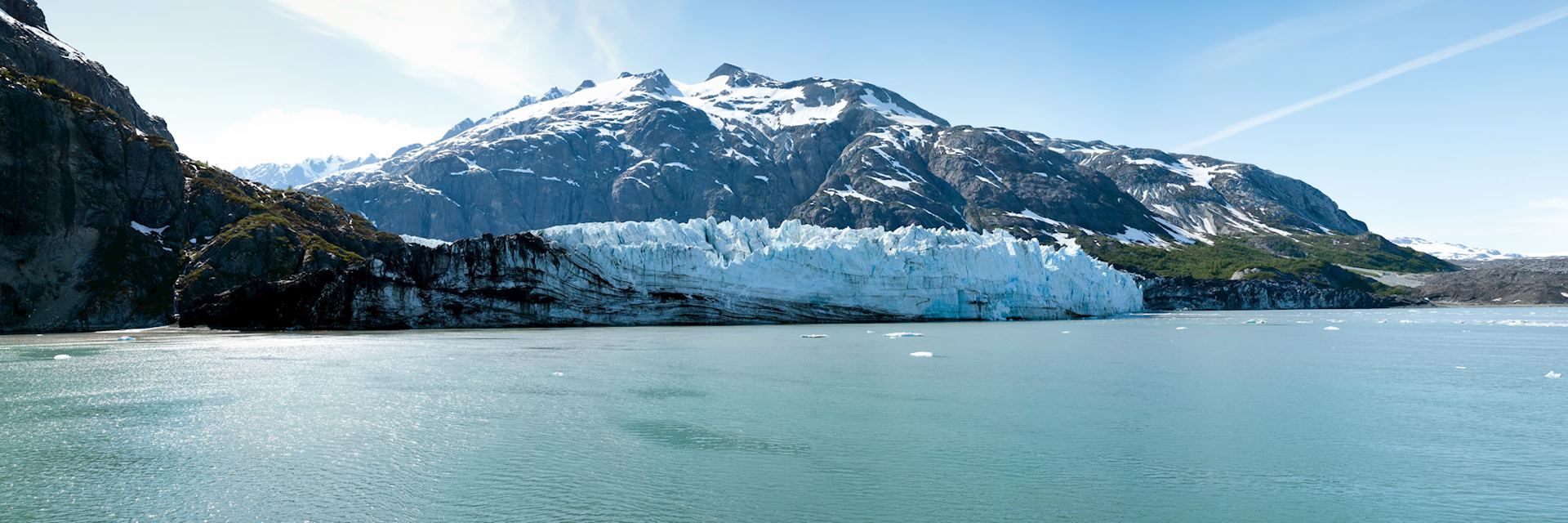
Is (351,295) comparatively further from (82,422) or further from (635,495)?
(635,495)

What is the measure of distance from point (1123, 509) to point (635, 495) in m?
6.64

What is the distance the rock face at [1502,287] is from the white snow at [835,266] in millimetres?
100174

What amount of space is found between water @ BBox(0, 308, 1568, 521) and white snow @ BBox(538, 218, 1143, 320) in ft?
87.4

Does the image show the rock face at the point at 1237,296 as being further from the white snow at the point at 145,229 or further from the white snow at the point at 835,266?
the white snow at the point at 145,229

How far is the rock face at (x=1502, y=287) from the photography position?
125625mm

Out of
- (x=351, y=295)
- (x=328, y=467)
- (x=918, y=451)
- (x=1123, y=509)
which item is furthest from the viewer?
(x=351, y=295)

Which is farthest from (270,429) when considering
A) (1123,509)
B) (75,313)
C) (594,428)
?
(75,313)

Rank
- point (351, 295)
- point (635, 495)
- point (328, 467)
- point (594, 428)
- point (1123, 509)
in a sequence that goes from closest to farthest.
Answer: point (1123, 509)
point (635, 495)
point (328, 467)
point (594, 428)
point (351, 295)

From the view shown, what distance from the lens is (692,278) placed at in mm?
57906

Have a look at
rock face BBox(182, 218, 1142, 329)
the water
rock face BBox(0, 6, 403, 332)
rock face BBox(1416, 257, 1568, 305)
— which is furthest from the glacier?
rock face BBox(1416, 257, 1568, 305)

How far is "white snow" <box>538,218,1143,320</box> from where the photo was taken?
5700 centimetres

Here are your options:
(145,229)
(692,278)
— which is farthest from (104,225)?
(692,278)

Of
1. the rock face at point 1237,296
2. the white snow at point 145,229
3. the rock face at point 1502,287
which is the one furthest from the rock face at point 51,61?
the rock face at point 1502,287

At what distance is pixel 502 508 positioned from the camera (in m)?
10.9
